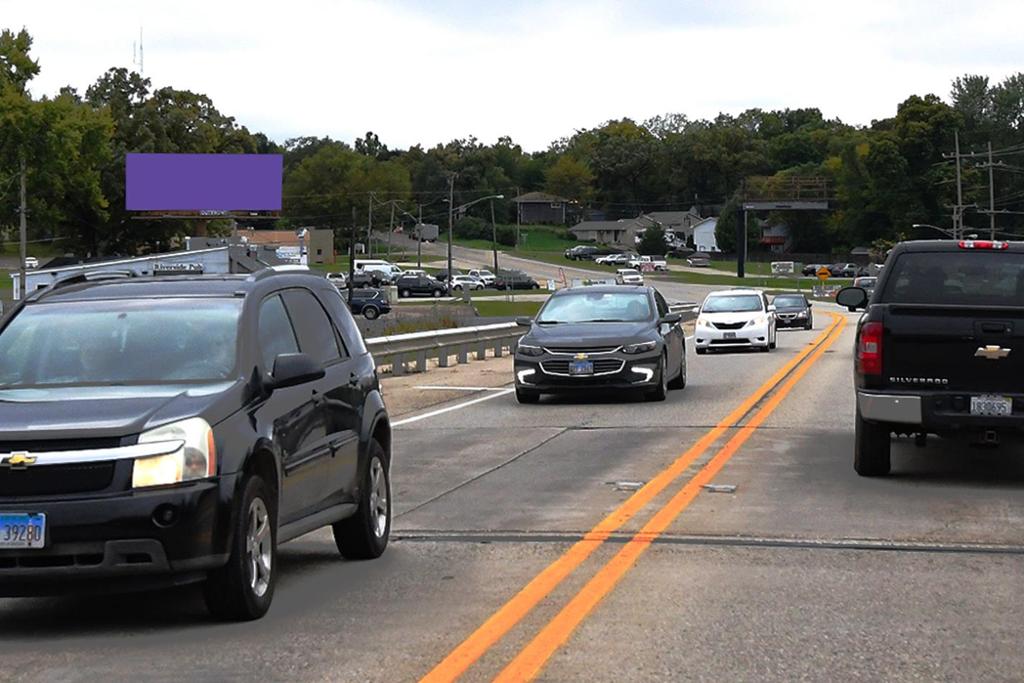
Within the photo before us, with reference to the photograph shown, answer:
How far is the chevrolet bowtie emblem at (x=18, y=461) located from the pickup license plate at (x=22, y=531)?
0.21 m

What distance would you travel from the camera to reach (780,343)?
40.8m

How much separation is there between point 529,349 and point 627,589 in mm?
12725

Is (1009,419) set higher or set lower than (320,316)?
lower

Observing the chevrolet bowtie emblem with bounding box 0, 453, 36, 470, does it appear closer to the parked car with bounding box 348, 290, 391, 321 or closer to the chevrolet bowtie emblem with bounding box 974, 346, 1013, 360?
the chevrolet bowtie emblem with bounding box 974, 346, 1013, 360

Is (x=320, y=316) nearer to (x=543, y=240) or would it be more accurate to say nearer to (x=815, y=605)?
(x=815, y=605)

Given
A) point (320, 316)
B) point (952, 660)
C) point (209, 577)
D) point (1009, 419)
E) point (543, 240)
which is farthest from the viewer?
point (543, 240)

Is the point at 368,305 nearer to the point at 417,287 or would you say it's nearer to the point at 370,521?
the point at 417,287

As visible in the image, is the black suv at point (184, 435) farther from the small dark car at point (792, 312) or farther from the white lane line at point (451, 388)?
the small dark car at point (792, 312)

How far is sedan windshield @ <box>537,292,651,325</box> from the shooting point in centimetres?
2211

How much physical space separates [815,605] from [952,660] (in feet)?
3.98

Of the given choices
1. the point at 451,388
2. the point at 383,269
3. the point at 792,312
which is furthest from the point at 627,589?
the point at 383,269

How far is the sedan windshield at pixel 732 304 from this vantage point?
35.3 metres

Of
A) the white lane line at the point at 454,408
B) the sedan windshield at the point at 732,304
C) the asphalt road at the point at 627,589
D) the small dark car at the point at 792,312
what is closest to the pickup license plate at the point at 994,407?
the asphalt road at the point at 627,589

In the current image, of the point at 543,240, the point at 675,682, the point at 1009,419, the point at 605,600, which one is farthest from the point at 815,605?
the point at 543,240
